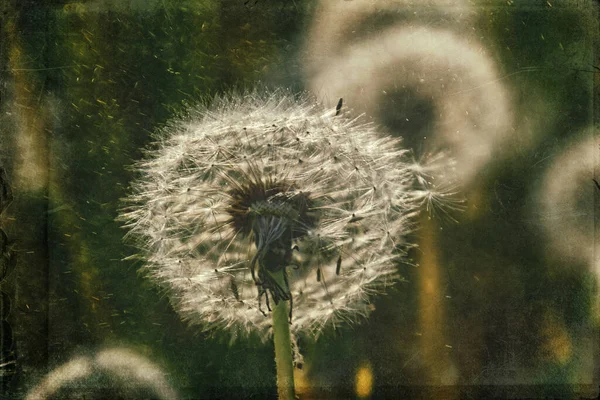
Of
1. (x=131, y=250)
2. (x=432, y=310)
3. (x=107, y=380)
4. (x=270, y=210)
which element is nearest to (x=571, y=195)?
(x=432, y=310)

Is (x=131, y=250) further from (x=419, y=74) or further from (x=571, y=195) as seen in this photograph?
(x=571, y=195)

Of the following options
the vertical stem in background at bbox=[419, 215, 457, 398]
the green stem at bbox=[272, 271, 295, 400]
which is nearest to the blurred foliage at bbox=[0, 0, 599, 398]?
the vertical stem in background at bbox=[419, 215, 457, 398]

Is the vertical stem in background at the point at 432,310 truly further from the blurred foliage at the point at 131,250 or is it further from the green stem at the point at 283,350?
the green stem at the point at 283,350

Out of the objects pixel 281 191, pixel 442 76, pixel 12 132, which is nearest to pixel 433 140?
pixel 442 76

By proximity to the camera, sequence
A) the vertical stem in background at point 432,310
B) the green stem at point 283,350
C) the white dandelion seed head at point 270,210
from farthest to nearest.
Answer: the vertical stem in background at point 432,310, the green stem at point 283,350, the white dandelion seed head at point 270,210

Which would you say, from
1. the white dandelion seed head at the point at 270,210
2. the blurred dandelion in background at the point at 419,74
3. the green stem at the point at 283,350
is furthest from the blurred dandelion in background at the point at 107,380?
the blurred dandelion in background at the point at 419,74

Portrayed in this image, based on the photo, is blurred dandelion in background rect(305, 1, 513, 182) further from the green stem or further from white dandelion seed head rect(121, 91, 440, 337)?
the green stem
